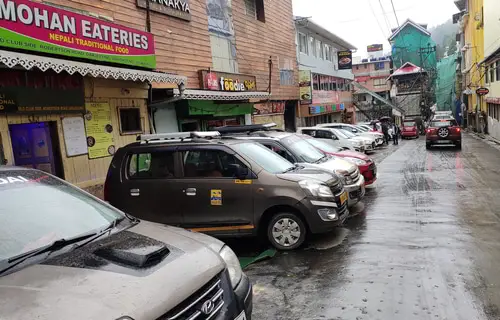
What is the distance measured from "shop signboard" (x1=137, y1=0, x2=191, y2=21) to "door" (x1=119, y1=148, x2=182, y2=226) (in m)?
6.10

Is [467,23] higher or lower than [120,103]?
higher

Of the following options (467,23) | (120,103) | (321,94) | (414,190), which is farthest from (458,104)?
(120,103)

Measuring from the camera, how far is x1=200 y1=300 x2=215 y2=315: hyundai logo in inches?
93.0

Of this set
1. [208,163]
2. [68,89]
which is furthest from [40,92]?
[208,163]

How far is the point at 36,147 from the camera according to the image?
8297 millimetres

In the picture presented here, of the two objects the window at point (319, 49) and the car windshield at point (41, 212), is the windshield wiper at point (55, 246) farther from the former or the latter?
the window at point (319, 49)

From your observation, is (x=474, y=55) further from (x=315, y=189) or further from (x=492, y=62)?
(x=315, y=189)

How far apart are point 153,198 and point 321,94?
2160 centimetres

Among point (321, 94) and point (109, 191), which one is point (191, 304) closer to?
point (109, 191)

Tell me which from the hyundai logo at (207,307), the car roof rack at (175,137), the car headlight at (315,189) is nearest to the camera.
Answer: the hyundai logo at (207,307)

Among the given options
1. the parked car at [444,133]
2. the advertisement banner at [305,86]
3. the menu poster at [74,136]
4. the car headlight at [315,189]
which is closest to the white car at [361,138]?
the parked car at [444,133]

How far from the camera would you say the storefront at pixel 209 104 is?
11.9m

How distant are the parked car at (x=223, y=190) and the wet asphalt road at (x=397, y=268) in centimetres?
57

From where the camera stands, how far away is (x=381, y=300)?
415 cm
